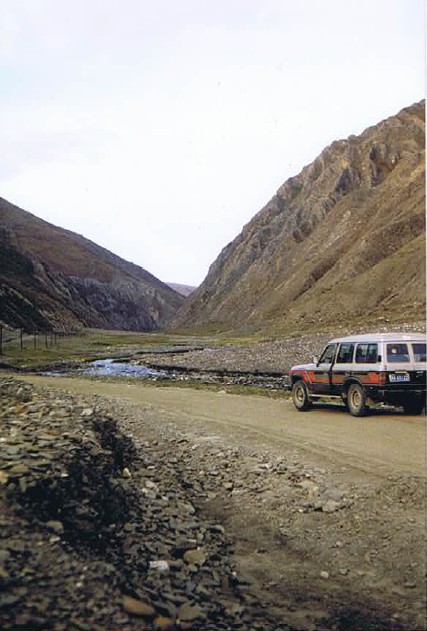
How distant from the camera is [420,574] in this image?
749 cm

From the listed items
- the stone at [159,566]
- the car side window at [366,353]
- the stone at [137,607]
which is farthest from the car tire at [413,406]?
the stone at [137,607]

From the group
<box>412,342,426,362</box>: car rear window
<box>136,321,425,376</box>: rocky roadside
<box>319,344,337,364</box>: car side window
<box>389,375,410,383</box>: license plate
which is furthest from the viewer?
<box>136,321,425,376</box>: rocky roadside

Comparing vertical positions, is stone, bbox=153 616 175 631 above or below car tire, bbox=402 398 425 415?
below

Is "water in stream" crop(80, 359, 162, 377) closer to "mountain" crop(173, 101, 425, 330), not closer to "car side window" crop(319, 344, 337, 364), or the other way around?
"car side window" crop(319, 344, 337, 364)

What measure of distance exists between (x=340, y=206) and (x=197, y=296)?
225ft

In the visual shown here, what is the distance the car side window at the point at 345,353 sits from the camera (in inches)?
717

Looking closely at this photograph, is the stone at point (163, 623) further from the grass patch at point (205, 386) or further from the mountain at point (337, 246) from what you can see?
the mountain at point (337, 246)

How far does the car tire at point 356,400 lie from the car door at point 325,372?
3.28 ft

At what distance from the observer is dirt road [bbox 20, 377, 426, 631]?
7.07 m

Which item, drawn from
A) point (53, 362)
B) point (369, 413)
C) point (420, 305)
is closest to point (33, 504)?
point (369, 413)

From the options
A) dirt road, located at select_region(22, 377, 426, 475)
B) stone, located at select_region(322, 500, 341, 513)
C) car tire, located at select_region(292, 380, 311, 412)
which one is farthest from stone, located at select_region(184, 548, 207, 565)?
car tire, located at select_region(292, 380, 311, 412)

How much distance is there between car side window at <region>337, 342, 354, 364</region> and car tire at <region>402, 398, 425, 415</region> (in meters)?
2.07

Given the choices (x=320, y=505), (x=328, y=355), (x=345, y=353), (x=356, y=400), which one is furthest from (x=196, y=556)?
(x=328, y=355)

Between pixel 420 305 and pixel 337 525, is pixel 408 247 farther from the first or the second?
pixel 337 525
